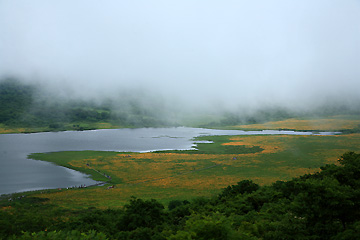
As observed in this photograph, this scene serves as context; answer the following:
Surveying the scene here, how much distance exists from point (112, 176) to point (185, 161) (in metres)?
27.3

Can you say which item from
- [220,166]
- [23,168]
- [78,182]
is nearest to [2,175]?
[23,168]

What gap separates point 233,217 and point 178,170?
48310 mm

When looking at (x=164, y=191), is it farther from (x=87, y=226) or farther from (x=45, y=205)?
(x=87, y=226)

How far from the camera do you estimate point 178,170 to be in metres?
76.2

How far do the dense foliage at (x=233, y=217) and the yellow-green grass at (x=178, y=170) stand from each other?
9258 mm

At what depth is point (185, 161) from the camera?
88.8 metres

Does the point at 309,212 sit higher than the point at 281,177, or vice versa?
the point at 309,212

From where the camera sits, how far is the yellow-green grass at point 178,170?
51.4 meters

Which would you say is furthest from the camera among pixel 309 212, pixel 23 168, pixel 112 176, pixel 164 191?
pixel 23 168

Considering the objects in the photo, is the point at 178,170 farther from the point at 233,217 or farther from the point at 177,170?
the point at 233,217

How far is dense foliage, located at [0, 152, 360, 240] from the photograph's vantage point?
18609mm

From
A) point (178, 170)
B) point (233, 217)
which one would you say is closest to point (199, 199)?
point (233, 217)

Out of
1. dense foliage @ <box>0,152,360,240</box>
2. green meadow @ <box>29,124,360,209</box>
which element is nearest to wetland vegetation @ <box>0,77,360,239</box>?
dense foliage @ <box>0,152,360,240</box>

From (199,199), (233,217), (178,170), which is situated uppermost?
(233,217)
